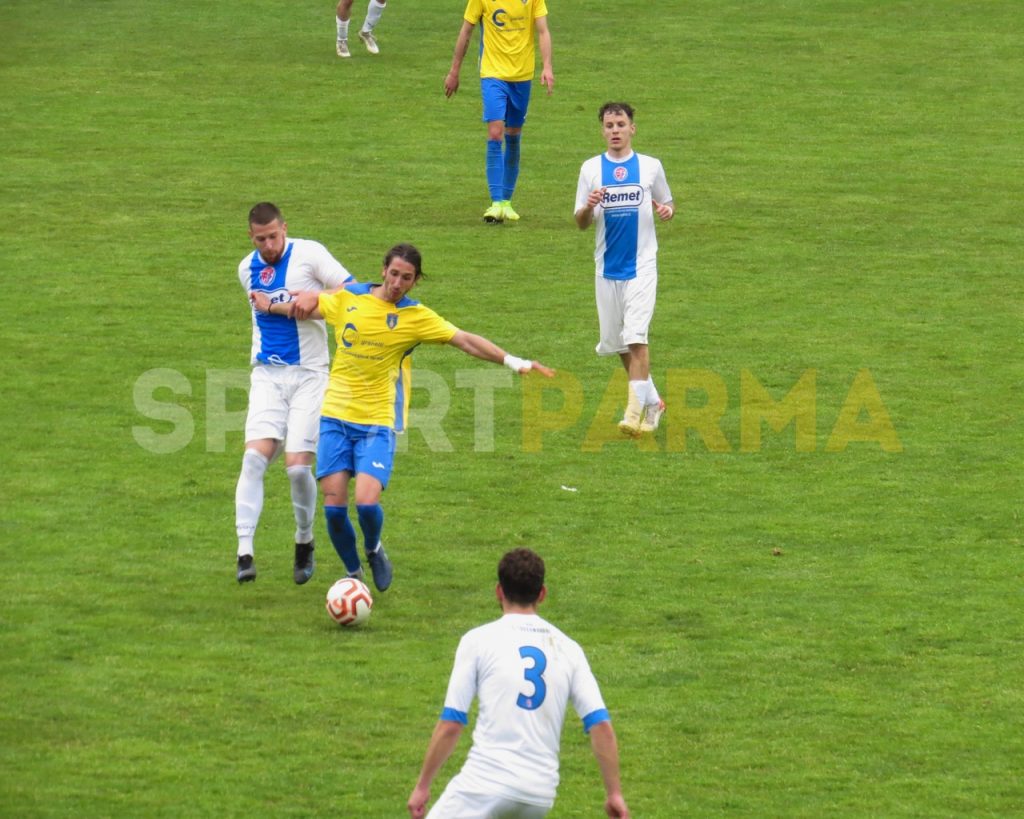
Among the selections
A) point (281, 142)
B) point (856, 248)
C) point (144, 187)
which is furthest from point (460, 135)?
point (856, 248)

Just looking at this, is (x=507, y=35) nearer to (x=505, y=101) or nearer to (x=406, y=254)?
(x=505, y=101)

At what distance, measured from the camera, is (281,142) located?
23.9 m

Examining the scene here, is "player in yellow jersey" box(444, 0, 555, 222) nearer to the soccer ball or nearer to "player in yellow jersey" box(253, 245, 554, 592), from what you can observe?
"player in yellow jersey" box(253, 245, 554, 592)

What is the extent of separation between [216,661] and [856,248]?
38.6ft

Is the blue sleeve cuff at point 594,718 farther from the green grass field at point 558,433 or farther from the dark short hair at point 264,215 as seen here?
the dark short hair at point 264,215

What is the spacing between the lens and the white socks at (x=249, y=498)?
11.7 metres

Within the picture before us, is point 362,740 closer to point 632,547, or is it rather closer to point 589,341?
point 632,547

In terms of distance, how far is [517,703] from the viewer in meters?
7.27

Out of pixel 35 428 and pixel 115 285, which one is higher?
pixel 115 285

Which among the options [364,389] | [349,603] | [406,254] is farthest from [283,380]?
[349,603]

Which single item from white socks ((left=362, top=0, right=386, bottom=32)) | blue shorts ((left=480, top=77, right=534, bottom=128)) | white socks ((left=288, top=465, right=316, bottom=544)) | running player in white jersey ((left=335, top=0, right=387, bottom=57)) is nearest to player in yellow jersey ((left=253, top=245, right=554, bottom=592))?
white socks ((left=288, top=465, right=316, bottom=544))

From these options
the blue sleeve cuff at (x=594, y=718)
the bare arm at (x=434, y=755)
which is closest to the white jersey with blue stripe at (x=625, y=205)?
the blue sleeve cuff at (x=594, y=718)

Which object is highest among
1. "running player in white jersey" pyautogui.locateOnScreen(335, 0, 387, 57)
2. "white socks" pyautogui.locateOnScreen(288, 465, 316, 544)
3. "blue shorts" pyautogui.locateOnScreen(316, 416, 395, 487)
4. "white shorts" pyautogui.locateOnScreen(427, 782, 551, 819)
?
"running player in white jersey" pyautogui.locateOnScreen(335, 0, 387, 57)

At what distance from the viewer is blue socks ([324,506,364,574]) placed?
36.8ft
